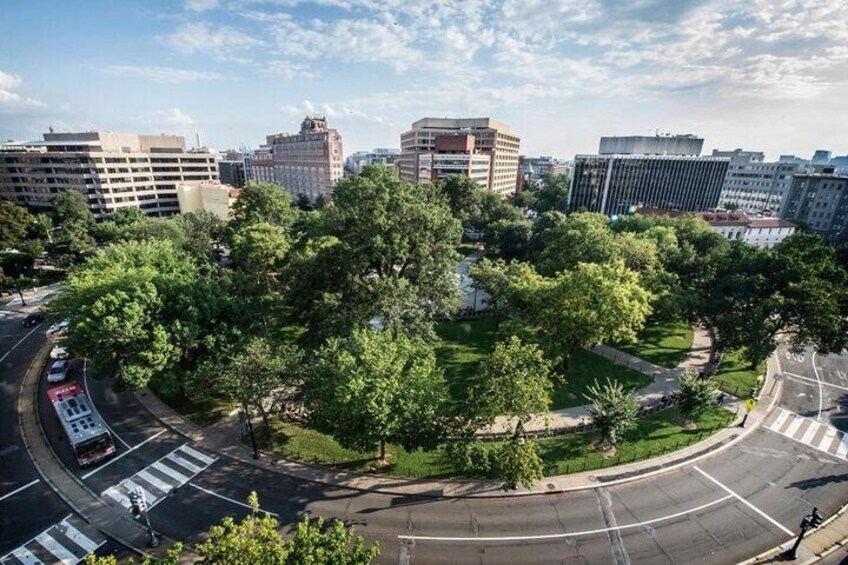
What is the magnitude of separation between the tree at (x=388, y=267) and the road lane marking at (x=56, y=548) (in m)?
21.3

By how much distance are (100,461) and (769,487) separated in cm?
5127

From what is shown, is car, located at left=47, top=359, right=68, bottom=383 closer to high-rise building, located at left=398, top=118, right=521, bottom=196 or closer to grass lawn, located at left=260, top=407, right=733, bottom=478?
grass lawn, located at left=260, top=407, right=733, bottom=478

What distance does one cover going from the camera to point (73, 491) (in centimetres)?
2892

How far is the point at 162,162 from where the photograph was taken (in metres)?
118

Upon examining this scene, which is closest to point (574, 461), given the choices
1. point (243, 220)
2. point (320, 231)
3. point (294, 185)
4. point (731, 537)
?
point (731, 537)

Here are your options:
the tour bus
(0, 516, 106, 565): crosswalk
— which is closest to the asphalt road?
the tour bus

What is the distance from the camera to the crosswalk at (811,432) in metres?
34.7

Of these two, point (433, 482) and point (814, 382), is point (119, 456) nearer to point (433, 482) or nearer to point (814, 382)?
point (433, 482)

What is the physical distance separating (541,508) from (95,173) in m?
125

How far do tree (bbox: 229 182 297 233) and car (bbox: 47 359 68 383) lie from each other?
3757cm

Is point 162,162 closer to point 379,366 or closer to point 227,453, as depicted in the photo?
point 227,453

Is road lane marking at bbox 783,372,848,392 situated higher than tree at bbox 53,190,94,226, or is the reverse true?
tree at bbox 53,190,94,226

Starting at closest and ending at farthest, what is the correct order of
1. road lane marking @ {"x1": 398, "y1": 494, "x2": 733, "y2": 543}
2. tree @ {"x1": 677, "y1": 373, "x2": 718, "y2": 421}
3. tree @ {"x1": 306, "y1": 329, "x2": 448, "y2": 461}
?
road lane marking @ {"x1": 398, "y1": 494, "x2": 733, "y2": 543}
tree @ {"x1": 306, "y1": 329, "x2": 448, "y2": 461}
tree @ {"x1": 677, "y1": 373, "x2": 718, "y2": 421}

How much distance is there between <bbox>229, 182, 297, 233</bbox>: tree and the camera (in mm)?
76781
